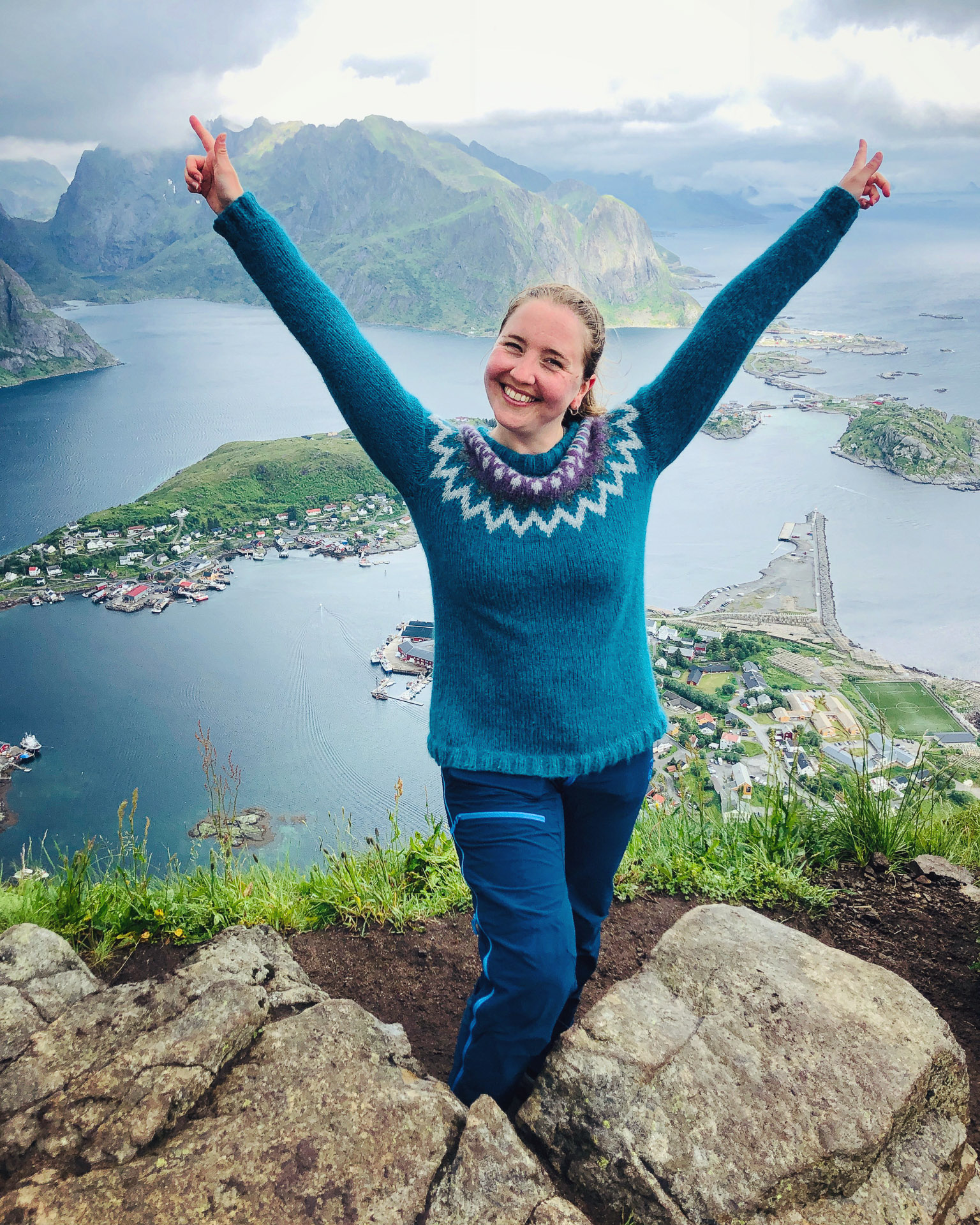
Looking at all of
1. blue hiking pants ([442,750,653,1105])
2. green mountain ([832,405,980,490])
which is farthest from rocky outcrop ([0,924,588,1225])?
green mountain ([832,405,980,490])

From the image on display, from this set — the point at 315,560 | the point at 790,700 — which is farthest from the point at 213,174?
the point at 315,560

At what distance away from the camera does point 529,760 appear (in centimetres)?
135

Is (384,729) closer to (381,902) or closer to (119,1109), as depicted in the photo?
(381,902)

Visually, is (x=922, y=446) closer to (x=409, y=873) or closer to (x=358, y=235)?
(x=409, y=873)

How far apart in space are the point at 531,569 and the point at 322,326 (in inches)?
24.0

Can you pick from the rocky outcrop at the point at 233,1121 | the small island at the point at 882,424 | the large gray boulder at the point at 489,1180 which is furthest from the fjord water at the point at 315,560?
the large gray boulder at the point at 489,1180

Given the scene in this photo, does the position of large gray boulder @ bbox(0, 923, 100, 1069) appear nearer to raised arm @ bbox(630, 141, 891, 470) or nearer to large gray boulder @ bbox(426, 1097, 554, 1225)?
large gray boulder @ bbox(426, 1097, 554, 1225)

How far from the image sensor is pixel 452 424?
150 centimetres

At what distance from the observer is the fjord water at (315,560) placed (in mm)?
7879

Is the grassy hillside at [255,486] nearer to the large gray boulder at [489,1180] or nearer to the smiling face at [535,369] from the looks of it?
the smiling face at [535,369]

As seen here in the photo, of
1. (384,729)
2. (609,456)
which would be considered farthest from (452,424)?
(384,729)

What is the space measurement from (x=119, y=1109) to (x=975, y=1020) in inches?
72.6

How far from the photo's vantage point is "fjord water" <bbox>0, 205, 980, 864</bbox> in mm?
7879

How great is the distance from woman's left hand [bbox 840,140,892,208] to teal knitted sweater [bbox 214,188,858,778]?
0.09 metres
